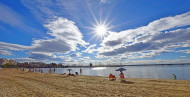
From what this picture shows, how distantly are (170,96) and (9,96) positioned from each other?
13750mm

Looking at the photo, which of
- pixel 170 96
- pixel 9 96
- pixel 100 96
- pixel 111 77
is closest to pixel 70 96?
pixel 100 96

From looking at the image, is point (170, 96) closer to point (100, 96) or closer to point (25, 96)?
point (100, 96)

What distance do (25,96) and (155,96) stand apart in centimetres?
1109

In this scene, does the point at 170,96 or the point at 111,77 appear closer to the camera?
the point at 170,96

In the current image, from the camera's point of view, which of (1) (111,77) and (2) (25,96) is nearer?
(2) (25,96)

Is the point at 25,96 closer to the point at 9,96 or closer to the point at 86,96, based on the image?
the point at 9,96

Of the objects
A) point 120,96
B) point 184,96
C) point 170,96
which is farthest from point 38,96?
point 184,96

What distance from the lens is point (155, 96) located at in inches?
352

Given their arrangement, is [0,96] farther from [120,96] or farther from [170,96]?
[170,96]

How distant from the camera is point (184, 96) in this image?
8773 millimetres

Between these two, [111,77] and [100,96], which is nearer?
[100,96]

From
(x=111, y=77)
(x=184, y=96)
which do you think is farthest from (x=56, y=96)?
(x=111, y=77)

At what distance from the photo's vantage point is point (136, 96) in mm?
8883

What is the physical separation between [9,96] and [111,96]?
870 centimetres
